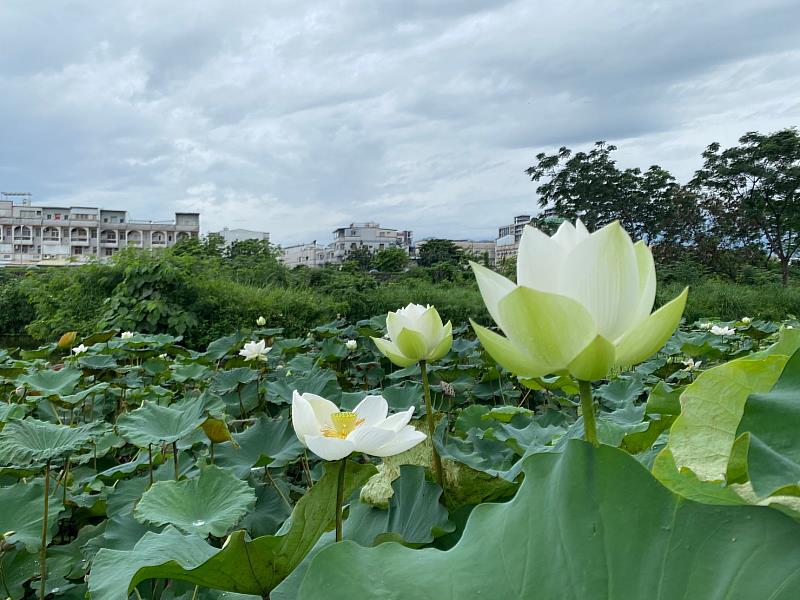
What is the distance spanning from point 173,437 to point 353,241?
5792 cm

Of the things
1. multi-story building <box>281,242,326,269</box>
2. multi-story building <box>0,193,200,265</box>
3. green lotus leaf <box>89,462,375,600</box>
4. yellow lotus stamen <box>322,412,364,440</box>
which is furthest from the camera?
multi-story building <box>281,242,326,269</box>

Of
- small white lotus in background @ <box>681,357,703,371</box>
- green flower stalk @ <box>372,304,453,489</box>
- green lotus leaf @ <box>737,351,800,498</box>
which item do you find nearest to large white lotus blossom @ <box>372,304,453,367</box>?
green flower stalk @ <box>372,304,453,489</box>

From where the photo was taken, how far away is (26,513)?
923 millimetres

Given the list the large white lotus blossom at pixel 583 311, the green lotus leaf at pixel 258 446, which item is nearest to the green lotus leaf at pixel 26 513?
the green lotus leaf at pixel 258 446

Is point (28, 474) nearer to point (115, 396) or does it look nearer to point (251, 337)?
point (115, 396)

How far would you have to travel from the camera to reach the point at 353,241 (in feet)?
192

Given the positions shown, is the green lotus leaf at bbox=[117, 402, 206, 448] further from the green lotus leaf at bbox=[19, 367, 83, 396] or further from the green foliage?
the green lotus leaf at bbox=[19, 367, 83, 396]

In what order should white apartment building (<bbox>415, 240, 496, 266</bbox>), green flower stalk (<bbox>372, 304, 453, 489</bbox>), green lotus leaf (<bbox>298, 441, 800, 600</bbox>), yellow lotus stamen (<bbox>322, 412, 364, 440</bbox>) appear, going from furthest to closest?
white apartment building (<bbox>415, 240, 496, 266</bbox>) → green flower stalk (<bbox>372, 304, 453, 489</bbox>) → yellow lotus stamen (<bbox>322, 412, 364, 440</bbox>) → green lotus leaf (<bbox>298, 441, 800, 600</bbox>)

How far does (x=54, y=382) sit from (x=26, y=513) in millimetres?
773

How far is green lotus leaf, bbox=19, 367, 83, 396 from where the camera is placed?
1.54 metres

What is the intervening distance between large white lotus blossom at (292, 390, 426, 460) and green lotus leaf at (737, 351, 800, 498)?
0.91 feet

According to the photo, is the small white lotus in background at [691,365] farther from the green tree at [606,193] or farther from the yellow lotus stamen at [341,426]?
the green tree at [606,193]

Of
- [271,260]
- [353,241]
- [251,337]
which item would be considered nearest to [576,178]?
[271,260]

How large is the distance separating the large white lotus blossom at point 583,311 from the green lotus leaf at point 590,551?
2.4 inches
